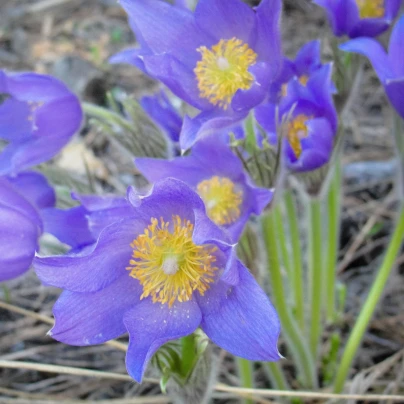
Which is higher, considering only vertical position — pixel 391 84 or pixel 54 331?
pixel 391 84

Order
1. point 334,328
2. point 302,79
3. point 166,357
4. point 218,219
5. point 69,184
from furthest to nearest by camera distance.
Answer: point 334,328 < point 69,184 < point 302,79 < point 218,219 < point 166,357

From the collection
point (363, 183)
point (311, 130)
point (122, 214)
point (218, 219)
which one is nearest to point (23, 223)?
point (122, 214)

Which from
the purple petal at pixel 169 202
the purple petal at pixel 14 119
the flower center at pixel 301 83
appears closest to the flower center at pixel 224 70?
the flower center at pixel 301 83

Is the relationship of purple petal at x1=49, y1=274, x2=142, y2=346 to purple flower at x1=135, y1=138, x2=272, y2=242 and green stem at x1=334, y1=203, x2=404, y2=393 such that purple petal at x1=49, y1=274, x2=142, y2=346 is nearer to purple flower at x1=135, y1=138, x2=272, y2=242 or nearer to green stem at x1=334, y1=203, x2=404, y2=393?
purple flower at x1=135, y1=138, x2=272, y2=242

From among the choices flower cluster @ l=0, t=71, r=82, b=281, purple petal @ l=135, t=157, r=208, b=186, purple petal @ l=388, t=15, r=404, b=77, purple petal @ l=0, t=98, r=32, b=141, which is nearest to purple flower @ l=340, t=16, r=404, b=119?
purple petal @ l=388, t=15, r=404, b=77

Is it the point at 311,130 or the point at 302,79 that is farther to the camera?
the point at 302,79

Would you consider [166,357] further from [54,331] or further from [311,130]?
[311,130]

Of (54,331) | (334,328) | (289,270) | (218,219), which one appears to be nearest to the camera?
(54,331)
